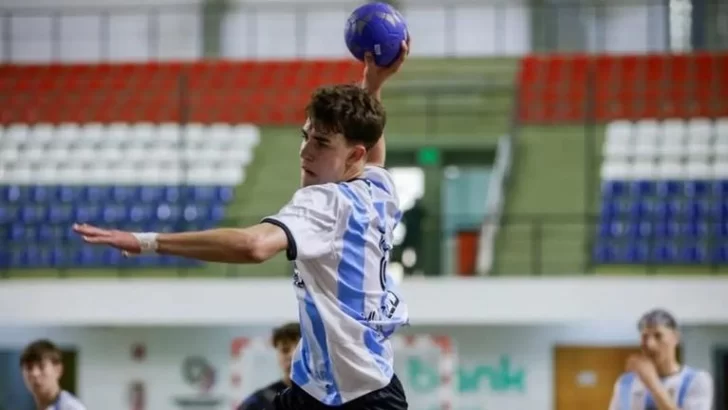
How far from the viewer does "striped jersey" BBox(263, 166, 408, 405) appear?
3.60m

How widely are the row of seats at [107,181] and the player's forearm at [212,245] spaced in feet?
40.2

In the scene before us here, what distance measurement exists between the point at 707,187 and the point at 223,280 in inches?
205

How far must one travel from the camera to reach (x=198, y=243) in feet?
10.3

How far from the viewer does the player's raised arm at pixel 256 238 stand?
10.1 feet

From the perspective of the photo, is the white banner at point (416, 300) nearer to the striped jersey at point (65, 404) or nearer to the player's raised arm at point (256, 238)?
the striped jersey at point (65, 404)

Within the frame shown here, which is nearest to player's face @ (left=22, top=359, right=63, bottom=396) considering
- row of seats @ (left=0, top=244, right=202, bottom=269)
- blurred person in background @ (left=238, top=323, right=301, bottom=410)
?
blurred person in background @ (left=238, top=323, right=301, bottom=410)

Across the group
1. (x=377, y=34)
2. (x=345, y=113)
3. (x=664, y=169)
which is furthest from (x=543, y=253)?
(x=345, y=113)

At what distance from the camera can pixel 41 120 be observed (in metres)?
17.2

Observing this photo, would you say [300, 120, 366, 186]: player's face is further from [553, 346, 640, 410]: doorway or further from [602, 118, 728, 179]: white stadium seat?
[602, 118, 728, 179]: white stadium seat

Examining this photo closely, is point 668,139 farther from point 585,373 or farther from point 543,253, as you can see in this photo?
point 585,373

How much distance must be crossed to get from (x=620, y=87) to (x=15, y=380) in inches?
306

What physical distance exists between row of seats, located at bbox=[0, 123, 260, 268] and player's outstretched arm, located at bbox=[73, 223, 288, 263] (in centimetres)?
1225

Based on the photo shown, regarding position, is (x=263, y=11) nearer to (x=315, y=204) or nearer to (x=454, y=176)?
(x=454, y=176)

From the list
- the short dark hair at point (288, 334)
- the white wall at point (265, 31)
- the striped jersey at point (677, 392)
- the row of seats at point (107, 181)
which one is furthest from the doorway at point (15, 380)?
the short dark hair at point (288, 334)
